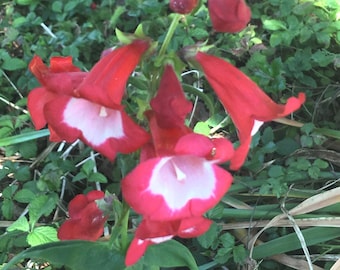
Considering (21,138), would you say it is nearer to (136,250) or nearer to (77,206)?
(77,206)

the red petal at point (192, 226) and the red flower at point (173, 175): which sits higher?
the red flower at point (173, 175)

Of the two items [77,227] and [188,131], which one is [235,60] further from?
[188,131]

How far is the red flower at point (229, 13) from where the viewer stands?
2.60 ft

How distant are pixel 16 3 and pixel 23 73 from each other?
0.32 m

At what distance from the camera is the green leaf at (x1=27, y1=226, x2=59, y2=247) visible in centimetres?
121

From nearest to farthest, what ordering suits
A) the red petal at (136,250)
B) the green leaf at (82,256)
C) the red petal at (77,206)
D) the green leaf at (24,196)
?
the red petal at (136,250) → the green leaf at (82,256) → the red petal at (77,206) → the green leaf at (24,196)

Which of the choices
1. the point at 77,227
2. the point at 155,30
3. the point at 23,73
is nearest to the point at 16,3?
the point at 23,73

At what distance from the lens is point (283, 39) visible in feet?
5.10

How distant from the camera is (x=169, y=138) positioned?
797mm

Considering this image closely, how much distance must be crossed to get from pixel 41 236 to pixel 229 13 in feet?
2.01

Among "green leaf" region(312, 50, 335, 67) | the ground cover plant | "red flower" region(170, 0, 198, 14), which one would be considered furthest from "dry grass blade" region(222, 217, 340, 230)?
"red flower" region(170, 0, 198, 14)

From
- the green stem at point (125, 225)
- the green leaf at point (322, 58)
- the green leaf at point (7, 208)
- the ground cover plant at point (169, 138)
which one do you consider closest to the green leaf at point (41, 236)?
the ground cover plant at point (169, 138)

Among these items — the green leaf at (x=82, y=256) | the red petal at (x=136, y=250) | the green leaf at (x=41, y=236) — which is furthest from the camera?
the green leaf at (x=41, y=236)

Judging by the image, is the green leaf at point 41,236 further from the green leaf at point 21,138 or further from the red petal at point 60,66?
the red petal at point 60,66
